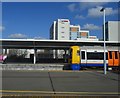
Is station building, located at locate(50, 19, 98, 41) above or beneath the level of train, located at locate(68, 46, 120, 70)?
above

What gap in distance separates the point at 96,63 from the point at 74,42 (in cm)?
1662

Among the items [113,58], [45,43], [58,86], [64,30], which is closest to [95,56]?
[113,58]

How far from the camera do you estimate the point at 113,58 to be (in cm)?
3491

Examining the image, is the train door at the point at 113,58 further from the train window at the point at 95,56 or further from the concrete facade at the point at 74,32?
the concrete facade at the point at 74,32

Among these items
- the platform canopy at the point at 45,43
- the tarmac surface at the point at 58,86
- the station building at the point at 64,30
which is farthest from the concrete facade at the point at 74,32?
the tarmac surface at the point at 58,86

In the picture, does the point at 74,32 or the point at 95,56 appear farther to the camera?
the point at 74,32

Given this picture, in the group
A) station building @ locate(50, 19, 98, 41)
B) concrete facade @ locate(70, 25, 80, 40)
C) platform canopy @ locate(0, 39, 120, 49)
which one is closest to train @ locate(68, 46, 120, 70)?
platform canopy @ locate(0, 39, 120, 49)

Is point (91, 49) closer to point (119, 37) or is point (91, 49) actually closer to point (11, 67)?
point (11, 67)

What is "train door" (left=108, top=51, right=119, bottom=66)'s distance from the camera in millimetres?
34750

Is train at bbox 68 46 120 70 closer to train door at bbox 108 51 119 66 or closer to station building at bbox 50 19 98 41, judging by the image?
train door at bbox 108 51 119 66

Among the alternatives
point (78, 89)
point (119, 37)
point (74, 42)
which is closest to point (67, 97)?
point (78, 89)

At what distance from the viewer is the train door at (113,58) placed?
34.8 metres

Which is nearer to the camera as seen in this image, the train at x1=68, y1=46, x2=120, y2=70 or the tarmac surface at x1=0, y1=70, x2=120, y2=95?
the tarmac surface at x1=0, y1=70, x2=120, y2=95

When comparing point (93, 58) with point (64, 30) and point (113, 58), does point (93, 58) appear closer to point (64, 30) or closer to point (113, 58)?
point (113, 58)
